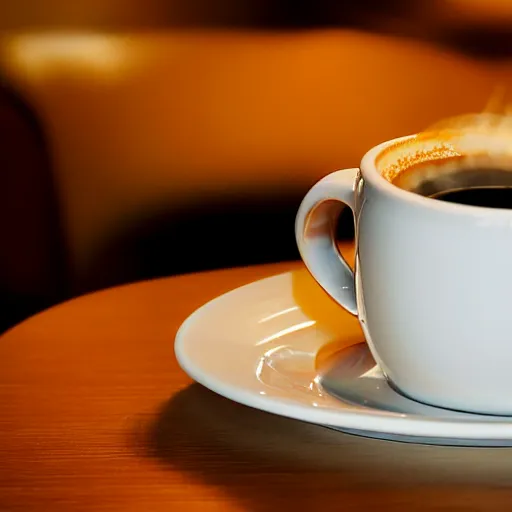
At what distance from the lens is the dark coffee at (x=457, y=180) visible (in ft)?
1.57

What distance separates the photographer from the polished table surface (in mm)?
393

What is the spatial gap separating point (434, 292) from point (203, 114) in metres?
0.84

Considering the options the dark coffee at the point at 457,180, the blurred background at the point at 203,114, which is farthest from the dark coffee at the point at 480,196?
the blurred background at the point at 203,114

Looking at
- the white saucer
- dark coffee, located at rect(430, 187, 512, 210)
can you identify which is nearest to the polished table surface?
the white saucer

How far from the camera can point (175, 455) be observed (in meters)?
0.43

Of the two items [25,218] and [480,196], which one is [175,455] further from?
[25,218]

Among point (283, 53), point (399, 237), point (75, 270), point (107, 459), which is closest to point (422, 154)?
point (399, 237)

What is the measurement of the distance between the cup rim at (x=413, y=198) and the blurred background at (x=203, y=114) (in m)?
0.75

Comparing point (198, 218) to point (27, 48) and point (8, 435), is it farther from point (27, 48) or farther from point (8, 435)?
point (8, 435)

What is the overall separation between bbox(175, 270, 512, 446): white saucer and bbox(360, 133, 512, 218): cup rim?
0.28 feet

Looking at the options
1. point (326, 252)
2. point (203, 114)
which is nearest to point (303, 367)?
point (326, 252)

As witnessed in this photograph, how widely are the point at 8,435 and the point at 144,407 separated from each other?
67 millimetres

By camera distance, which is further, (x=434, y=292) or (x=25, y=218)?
(x=25, y=218)

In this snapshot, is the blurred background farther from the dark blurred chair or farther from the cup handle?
the cup handle
